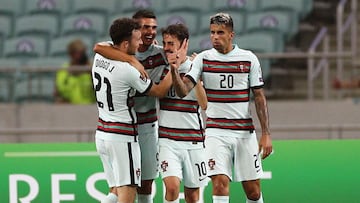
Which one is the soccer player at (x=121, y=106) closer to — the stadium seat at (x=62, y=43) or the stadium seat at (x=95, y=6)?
the stadium seat at (x=62, y=43)

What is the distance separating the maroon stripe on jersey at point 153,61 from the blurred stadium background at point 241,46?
2.72 meters

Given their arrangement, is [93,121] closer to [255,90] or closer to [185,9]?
[185,9]

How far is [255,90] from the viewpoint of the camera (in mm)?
9570

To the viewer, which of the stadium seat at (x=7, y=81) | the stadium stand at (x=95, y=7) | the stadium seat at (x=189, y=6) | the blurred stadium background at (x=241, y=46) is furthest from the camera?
the stadium stand at (x=95, y=7)

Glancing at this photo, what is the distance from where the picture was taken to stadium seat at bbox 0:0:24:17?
16344mm

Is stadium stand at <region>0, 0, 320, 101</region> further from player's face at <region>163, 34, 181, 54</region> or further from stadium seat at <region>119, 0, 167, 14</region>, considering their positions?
player's face at <region>163, 34, 181, 54</region>

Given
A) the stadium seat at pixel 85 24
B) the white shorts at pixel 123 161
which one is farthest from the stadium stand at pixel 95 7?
the white shorts at pixel 123 161

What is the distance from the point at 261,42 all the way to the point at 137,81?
5.98m

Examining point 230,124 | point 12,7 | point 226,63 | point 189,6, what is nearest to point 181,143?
point 230,124

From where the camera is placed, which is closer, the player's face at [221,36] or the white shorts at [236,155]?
the player's face at [221,36]

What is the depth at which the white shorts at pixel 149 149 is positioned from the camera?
32.1 ft

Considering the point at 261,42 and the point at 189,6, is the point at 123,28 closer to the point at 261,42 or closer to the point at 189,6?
the point at 261,42

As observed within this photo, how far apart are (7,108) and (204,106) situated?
15.7ft

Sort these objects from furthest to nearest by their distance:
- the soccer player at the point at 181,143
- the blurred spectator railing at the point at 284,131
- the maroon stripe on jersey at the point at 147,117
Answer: the blurred spectator railing at the point at 284,131, the maroon stripe on jersey at the point at 147,117, the soccer player at the point at 181,143
